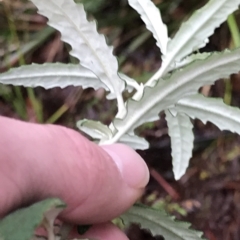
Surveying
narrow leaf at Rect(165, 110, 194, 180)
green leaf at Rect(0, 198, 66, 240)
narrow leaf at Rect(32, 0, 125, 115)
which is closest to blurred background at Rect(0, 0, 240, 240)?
narrow leaf at Rect(165, 110, 194, 180)

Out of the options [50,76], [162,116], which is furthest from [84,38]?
[162,116]

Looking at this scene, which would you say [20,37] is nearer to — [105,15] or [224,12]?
[105,15]

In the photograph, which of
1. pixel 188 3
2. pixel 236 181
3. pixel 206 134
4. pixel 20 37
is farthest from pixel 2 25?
pixel 236 181

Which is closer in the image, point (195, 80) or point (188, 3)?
point (195, 80)

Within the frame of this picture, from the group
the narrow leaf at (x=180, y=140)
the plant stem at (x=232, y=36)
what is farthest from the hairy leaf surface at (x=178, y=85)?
the plant stem at (x=232, y=36)

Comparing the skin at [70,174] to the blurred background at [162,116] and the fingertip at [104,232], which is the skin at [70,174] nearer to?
the fingertip at [104,232]

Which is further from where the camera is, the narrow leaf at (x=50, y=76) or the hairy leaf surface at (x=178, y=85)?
the narrow leaf at (x=50, y=76)
